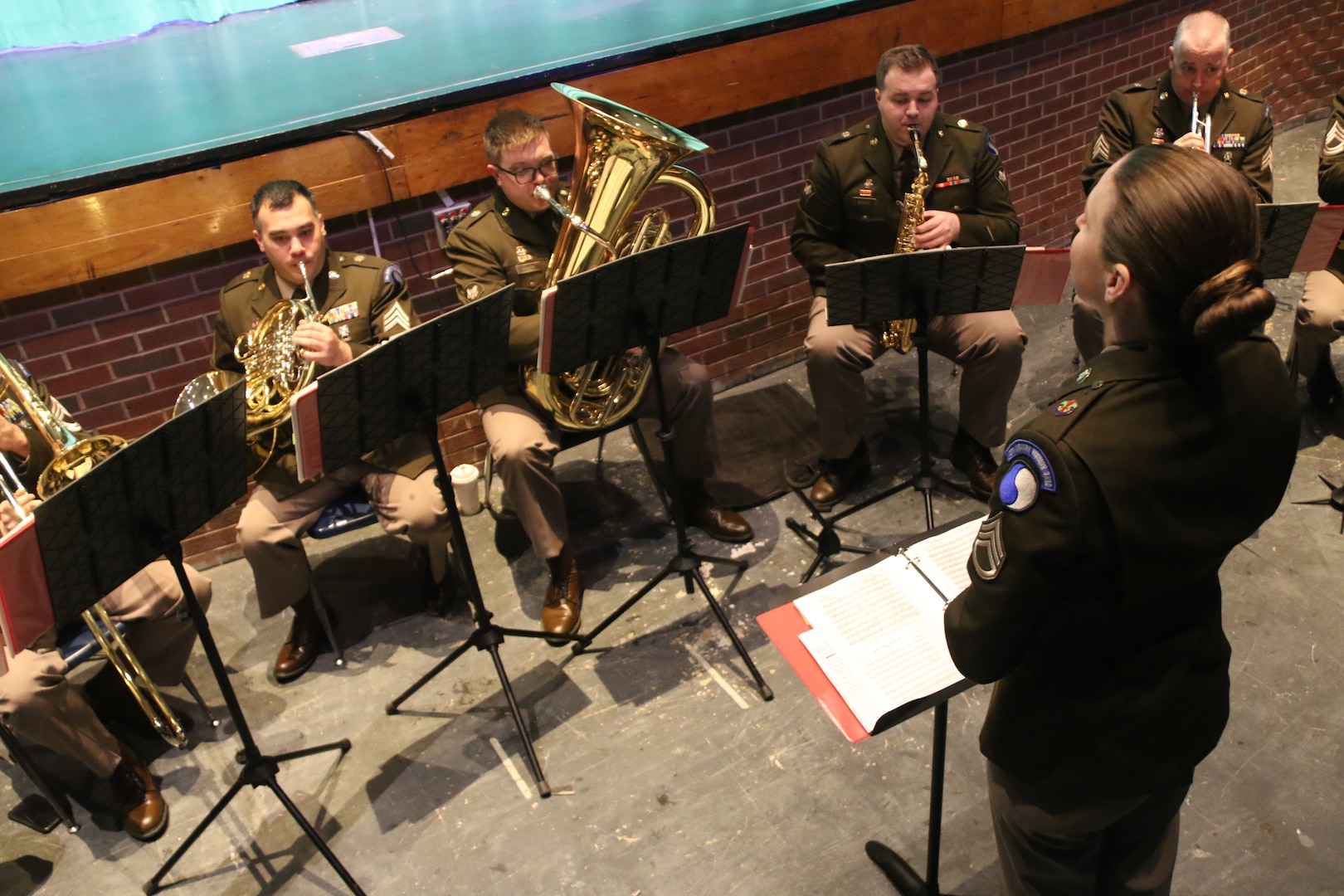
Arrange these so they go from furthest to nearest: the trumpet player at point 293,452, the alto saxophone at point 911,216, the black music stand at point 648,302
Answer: the alto saxophone at point 911,216
the trumpet player at point 293,452
the black music stand at point 648,302

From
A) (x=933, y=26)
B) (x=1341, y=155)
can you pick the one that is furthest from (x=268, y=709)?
(x=1341, y=155)

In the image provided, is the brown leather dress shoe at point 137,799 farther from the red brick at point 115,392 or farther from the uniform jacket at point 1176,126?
the uniform jacket at point 1176,126

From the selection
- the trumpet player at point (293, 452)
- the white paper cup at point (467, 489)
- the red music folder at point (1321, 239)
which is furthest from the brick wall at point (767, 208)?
the red music folder at point (1321, 239)

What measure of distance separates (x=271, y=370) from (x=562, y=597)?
3.82ft

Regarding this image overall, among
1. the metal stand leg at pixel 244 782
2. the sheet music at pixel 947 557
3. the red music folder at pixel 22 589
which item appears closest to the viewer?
the sheet music at pixel 947 557

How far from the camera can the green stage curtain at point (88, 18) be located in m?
5.49

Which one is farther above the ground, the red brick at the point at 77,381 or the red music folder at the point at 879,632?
the red music folder at the point at 879,632

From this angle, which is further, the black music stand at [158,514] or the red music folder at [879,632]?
the black music stand at [158,514]

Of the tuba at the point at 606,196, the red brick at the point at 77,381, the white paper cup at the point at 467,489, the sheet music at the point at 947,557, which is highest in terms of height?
the tuba at the point at 606,196

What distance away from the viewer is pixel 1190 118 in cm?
404

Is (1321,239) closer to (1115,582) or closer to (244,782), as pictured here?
(1115,582)

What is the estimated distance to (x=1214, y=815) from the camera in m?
2.64

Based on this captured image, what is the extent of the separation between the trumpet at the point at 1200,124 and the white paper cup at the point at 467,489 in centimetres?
298

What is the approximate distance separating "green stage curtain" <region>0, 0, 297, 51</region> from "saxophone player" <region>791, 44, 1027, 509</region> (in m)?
4.00
